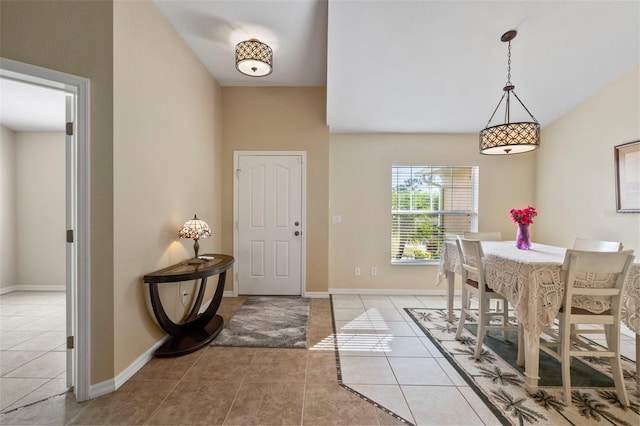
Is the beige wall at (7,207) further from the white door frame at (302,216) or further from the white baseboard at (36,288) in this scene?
the white door frame at (302,216)

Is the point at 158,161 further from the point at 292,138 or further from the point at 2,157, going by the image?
the point at 2,157

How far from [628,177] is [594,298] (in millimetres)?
1855

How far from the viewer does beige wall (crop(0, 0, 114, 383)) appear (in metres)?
1.68

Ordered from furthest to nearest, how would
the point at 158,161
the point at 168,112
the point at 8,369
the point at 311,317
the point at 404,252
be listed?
1. the point at 404,252
2. the point at 311,317
3. the point at 168,112
4. the point at 158,161
5. the point at 8,369

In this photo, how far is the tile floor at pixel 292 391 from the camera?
5.20 ft

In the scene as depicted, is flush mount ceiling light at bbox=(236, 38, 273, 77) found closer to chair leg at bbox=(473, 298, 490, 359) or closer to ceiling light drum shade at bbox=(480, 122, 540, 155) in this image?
ceiling light drum shade at bbox=(480, 122, 540, 155)

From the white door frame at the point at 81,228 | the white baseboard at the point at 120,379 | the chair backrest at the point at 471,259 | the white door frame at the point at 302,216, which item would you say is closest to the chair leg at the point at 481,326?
the chair backrest at the point at 471,259

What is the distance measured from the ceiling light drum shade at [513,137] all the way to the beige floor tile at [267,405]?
2.43m

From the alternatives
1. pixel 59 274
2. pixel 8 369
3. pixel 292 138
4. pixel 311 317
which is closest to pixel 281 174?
pixel 292 138

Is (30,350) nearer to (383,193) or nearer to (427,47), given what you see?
(383,193)

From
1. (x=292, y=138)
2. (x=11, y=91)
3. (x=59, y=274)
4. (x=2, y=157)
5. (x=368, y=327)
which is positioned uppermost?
(x=11, y=91)

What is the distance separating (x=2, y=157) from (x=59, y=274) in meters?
1.84

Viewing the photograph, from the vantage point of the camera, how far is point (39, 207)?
3.99 m

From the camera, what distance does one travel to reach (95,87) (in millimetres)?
1766
